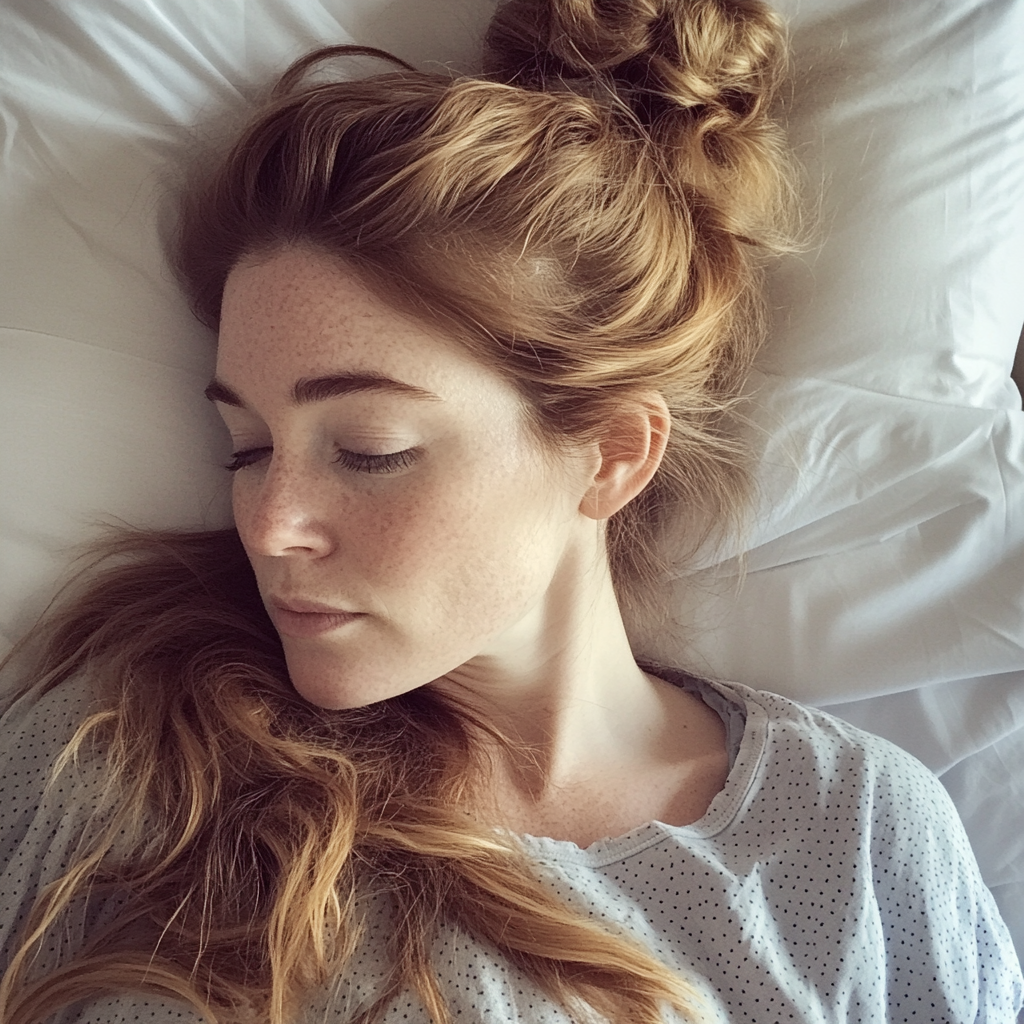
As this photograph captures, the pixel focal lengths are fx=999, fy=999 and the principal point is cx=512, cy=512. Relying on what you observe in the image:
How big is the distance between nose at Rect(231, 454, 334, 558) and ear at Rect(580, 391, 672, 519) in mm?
260

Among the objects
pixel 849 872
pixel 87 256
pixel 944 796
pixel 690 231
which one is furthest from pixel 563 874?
pixel 87 256

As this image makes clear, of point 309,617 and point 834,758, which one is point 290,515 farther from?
point 834,758

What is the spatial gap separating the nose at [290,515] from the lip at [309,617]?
5 cm

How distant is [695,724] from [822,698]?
172 mm

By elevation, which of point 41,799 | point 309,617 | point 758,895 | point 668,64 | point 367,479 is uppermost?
point 668,64

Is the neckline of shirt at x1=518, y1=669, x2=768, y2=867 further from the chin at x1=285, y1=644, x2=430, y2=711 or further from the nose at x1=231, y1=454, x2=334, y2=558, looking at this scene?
the nose at x1=231, y1=454, x2=334, y2=558

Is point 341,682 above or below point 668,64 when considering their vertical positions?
below

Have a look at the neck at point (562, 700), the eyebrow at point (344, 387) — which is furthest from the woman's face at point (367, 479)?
the neck at point (562, 700)

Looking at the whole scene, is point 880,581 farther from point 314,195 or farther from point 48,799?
point 48,799

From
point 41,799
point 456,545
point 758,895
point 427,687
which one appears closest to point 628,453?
point 456,545

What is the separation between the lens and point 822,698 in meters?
1.16

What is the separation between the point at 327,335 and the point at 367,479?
0.12m

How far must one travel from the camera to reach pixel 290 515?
2.70 ft

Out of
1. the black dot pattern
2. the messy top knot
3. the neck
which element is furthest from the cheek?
the messy top knot
